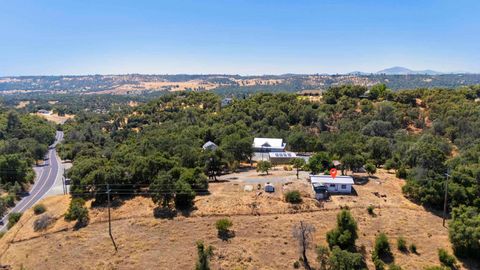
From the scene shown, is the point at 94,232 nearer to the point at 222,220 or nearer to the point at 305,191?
the point at 222,220

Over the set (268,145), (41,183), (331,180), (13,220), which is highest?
(331,180)

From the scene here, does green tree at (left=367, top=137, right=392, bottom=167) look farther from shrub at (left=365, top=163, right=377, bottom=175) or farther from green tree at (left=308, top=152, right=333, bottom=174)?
green tree at (left=308, top=152, right=333, bottom=174)

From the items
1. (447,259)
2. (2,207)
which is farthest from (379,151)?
(2,207)

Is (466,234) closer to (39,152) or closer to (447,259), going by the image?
(447,259)

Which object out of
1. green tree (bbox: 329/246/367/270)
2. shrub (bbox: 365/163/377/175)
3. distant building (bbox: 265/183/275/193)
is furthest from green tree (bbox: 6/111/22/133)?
green tree (bbox: 329/246/367/270)

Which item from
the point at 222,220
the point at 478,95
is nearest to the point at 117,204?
the point at 222,220

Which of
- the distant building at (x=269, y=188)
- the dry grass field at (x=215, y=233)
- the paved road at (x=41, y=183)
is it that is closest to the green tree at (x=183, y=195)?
the dry grass field at (x=215, y=233)
